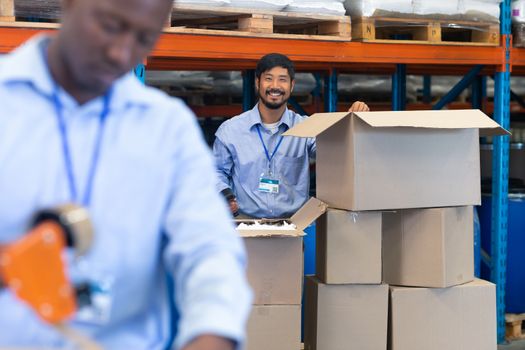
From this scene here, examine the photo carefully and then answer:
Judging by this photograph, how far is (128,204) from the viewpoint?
1525 mm

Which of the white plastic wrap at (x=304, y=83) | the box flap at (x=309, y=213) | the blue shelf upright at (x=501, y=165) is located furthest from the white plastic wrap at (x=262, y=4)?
the white plastic wrap at (x=304, y=83)

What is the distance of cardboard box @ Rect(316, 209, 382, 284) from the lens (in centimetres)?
408

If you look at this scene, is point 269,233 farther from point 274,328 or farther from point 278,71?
point 278,71

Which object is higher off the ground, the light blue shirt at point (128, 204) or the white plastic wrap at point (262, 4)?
the white plastic wrap at point (262, 4)

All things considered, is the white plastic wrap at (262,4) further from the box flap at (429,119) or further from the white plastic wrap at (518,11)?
the white plastic wrap at (518,11)

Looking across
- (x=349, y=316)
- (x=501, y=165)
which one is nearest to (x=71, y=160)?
(x=349, y=316)

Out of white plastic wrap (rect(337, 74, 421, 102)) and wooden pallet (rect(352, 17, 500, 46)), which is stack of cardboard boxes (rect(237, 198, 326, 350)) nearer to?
wooden pallet (rect(352, 17, 500, 46))

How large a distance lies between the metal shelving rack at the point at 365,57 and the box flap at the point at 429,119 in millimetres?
1270

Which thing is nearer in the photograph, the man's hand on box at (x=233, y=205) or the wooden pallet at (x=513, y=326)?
the man's hand on box at (x=233, y=205)

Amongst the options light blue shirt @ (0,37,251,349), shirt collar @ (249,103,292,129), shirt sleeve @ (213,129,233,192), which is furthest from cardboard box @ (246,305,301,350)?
light blue shirt @ (0,37,251,349)

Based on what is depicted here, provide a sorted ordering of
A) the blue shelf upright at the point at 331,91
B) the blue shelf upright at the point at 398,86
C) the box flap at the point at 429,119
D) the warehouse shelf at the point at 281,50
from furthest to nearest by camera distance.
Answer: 1. the blue shelf upright at the point at 398,86
2. the blue shelf upright at the point at 331,91
3. the warehouse shelf at the point at 281,50
4. the box flap at the point at 429,119

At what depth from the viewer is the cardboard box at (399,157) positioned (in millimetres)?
3916

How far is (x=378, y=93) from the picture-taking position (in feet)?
27.6

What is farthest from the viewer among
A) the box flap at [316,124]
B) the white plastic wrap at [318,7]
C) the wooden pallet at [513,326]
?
the wooden pallet at [513,326]
